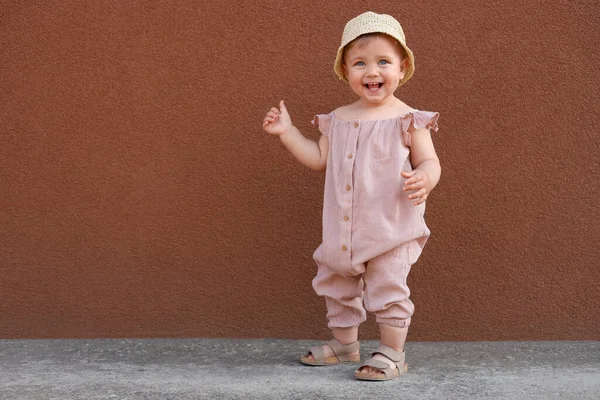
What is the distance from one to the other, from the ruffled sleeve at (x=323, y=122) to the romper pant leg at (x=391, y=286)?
1.79 feet

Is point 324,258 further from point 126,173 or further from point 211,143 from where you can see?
point 126,173

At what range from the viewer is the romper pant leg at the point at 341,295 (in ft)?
9.90

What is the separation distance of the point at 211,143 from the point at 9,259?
991 millimetres

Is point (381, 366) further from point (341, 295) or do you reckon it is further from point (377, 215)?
point (377, 215)

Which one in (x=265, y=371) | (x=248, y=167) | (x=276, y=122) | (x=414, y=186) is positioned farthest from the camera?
(x=248, y=167)

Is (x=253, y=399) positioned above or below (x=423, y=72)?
below

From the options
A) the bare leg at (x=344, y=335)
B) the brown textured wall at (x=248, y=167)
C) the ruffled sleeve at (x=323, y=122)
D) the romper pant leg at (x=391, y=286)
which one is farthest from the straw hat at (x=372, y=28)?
the bare leg at (x=344, y=335)

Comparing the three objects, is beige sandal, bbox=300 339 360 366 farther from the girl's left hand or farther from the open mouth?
the open mouth

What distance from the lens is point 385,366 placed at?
2838 mm

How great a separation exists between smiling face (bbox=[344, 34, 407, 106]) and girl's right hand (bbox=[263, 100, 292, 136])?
1.00ft

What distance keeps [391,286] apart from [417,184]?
401 millimetres

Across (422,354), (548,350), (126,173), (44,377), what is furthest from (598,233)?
(44,377)

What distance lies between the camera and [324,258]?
2977 mm

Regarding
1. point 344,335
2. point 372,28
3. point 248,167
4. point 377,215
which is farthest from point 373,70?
point 344,335
